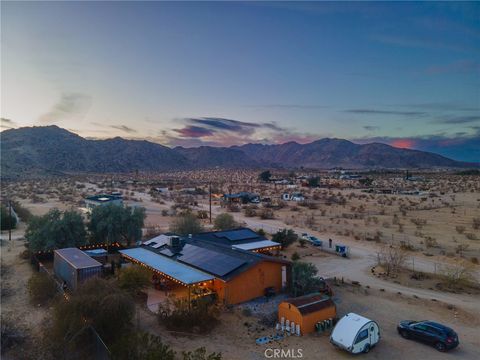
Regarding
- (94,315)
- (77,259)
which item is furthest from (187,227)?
(94,315)

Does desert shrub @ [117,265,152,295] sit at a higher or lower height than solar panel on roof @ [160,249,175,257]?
lower

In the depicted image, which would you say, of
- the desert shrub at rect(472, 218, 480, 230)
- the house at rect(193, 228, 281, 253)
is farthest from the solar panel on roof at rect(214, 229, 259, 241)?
the desert shrub at rect(472, 218, 480, 230)

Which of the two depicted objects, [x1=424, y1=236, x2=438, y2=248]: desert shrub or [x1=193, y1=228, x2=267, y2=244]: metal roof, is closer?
[x1=193, y1=228, x2=267, y2=244]: metal roof

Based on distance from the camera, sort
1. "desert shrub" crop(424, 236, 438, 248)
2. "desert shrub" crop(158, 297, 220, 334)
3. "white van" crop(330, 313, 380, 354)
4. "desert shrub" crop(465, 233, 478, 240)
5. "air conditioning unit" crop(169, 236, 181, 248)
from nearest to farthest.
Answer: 1. "white van" crop(330, 313, 380, 354)
2. "desert shrub" crop(158, 297, 220, 334)
3. "air conditioning unit" crop(169, 236, 181, 248)
4. "desert shrub" crop(424, 236, 438, 248)
5. "desert shrub" crop(465, 233, 478, 240)

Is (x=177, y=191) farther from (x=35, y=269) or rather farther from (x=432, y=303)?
(x=432, y=303)

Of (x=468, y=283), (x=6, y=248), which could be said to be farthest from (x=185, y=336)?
(x=6, y=248)

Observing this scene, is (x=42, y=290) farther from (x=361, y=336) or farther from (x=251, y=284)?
(x=361, y=336)

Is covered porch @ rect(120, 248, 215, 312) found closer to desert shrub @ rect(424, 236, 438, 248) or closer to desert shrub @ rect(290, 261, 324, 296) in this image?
desert shrub @ rect(290, 261, 324, 296)

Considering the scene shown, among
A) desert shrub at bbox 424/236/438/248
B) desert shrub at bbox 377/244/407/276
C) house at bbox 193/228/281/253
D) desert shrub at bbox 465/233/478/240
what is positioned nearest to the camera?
desert shrub at bbox 377/244/407/276

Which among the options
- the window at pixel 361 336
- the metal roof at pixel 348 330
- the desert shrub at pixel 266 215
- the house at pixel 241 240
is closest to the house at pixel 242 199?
the desert shrub at pixel 266 215
